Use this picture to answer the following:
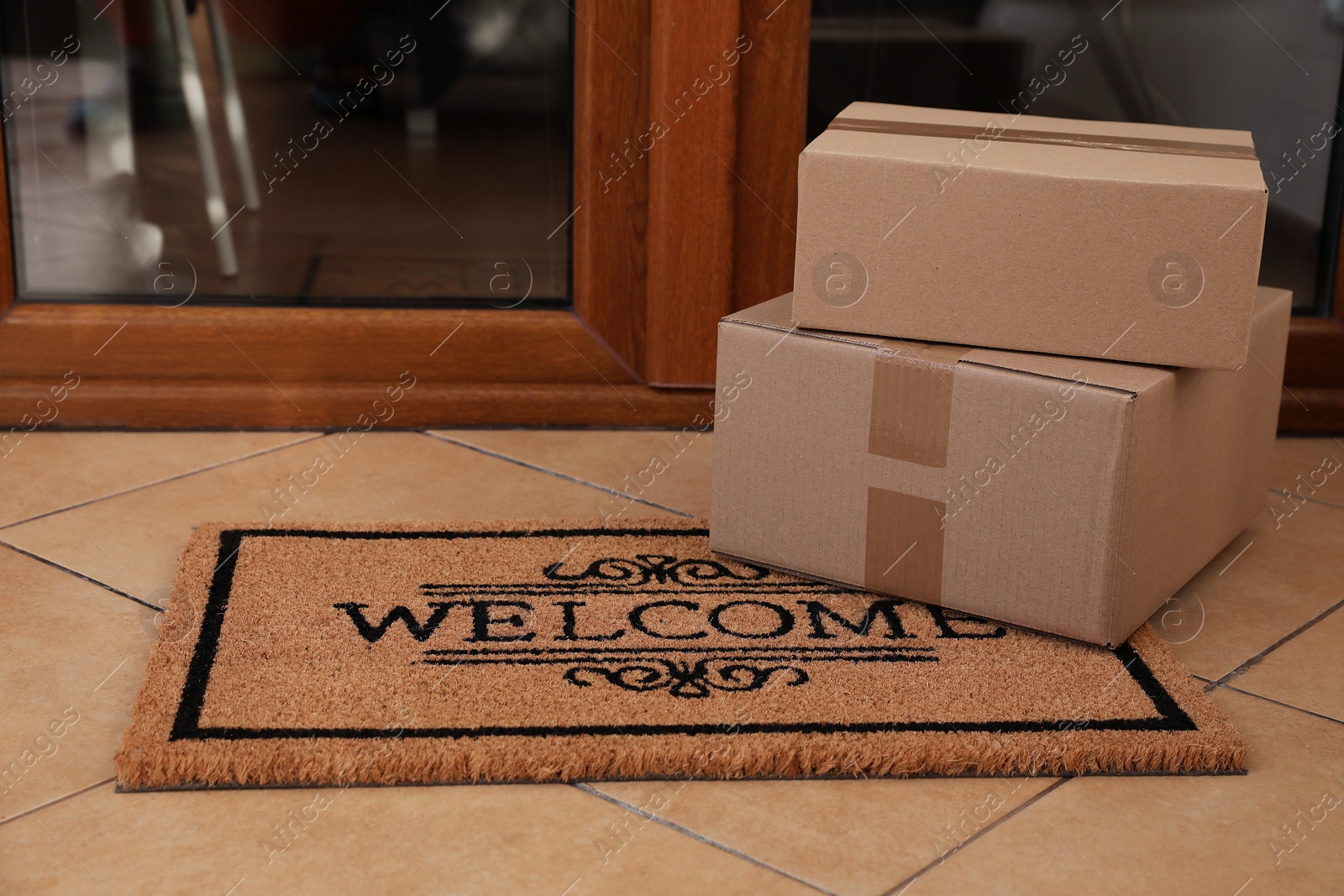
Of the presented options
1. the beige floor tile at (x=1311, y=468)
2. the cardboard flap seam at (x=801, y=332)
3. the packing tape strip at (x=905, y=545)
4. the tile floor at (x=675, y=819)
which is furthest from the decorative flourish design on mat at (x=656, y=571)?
the beige floor tile at (x=1311, y=468)

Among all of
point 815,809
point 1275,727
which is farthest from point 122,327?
point 1275,727

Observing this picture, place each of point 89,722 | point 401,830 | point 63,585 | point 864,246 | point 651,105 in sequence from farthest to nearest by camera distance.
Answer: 1. point 651,105
2. point 63,585
3. point 864,246
4. point 89,722
5. point 401,830

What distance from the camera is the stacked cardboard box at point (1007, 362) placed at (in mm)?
1243

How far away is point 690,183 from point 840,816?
3.48 ft

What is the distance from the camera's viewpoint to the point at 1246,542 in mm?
1631

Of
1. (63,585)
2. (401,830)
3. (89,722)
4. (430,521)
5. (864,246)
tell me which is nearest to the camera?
(401,830)

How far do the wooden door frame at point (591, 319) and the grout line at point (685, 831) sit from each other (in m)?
0.96

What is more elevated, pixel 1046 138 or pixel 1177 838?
pixel 1046 138

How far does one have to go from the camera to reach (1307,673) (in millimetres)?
1316

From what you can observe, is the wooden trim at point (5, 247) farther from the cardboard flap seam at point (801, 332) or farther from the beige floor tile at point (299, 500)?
the cardboard flap seam at point (801, 332)

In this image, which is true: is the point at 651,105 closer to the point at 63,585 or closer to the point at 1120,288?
the point at 1120,288

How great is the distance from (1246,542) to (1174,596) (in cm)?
22

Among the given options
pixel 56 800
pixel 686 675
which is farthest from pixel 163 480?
pixel 686 675

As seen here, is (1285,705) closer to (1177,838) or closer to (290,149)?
(1177,838)
